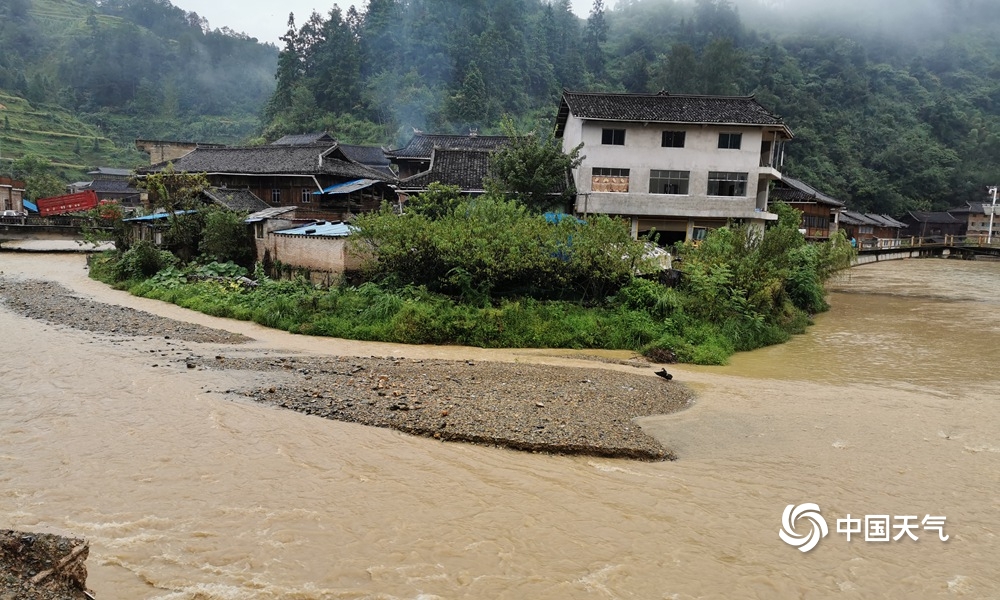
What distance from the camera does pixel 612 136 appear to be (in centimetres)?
2897

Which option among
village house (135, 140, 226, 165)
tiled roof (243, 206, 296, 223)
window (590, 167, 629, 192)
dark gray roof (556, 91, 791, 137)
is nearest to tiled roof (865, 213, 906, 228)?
dark gray roof (556, 91, 791, 137)

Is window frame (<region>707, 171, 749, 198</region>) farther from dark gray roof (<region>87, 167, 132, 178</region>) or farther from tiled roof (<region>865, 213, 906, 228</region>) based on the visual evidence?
dark gray roof (<region>87, 167, 132, 178</region>)

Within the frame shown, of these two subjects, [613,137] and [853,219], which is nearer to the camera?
[613,137]

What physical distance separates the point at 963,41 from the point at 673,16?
43.1m

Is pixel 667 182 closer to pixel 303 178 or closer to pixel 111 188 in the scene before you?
pixel 303 178

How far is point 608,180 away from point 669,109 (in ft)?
13.9

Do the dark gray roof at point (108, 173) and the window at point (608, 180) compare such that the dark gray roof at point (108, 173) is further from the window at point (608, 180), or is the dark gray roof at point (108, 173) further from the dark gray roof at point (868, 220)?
the dark gray roof at point (868, 220)

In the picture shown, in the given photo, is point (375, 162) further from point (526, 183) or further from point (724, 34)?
point (724, 34)

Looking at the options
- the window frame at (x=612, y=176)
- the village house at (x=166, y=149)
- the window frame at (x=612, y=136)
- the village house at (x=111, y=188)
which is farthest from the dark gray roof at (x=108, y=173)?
the window frame at (x=612, y=136)

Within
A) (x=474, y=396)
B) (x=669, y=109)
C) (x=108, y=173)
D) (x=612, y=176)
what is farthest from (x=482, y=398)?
(x=108, y=173)

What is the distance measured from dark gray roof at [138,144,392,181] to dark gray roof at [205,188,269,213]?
1.72 m

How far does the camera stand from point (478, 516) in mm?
6715

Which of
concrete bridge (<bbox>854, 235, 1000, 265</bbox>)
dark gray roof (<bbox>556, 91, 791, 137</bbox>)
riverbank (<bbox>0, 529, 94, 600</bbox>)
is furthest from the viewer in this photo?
concrete bridge (<bbox>854, 235, 1000, 265</bbox>)

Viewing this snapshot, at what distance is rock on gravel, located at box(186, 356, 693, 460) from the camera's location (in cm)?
873
